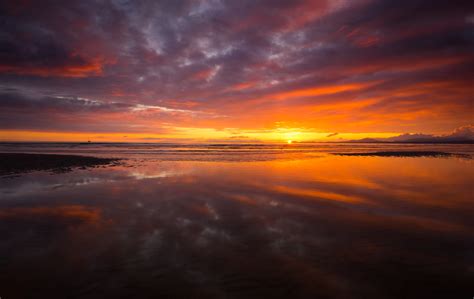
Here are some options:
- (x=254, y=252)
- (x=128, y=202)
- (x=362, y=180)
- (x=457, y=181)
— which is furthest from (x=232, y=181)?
(x=457, y=181)

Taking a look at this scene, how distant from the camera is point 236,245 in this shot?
6637 mm

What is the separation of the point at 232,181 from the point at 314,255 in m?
10.9

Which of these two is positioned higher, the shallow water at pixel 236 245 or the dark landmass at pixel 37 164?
the dark landmass at pixel 37 164

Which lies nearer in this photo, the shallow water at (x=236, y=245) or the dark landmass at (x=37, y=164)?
the shallow water at (x=236, y=245)

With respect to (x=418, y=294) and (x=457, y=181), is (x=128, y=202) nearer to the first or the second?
(x=418, y=294)

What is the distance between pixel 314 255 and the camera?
19.9 feet

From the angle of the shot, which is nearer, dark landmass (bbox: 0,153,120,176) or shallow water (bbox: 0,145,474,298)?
shallow water (bbox: 0,145,474,298)

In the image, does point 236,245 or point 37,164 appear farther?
point 37,164

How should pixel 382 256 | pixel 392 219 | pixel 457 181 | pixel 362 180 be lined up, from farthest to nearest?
pixel 362 180 → pixel 457 181 → pixel 392 219 → pixel 382 256

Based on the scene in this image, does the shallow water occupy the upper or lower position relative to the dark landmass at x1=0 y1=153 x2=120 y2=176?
lower

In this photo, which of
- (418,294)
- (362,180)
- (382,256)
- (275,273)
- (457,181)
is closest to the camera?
(418,294)

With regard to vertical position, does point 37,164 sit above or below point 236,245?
above

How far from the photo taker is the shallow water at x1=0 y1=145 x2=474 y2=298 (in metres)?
4.81

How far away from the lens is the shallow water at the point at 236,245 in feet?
15.8
